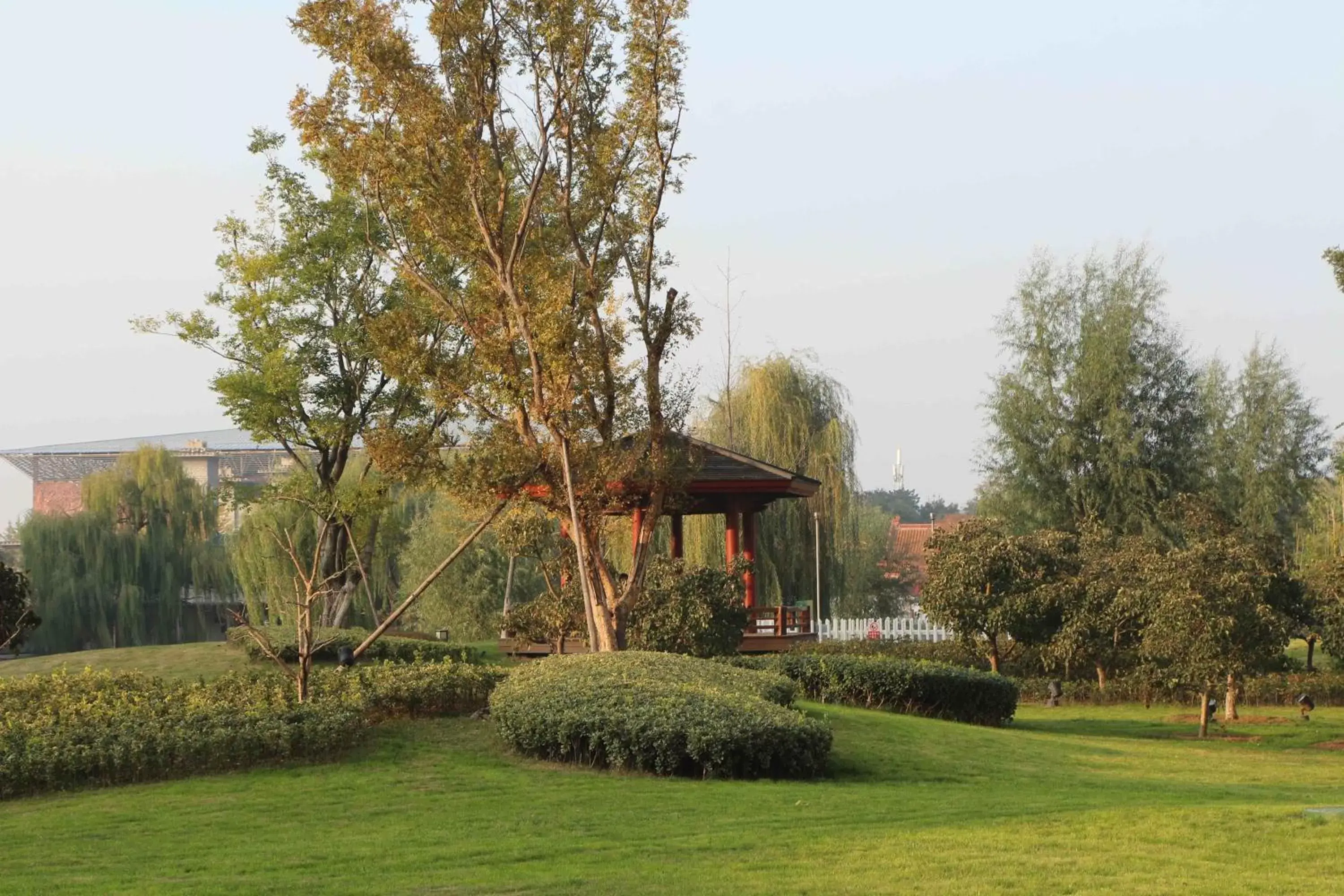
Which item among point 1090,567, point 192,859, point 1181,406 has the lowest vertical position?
point 192,859

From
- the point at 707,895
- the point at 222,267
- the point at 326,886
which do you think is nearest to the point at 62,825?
the point at 326,886

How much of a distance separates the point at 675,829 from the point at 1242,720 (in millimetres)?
12884

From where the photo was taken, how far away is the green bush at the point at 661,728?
10070 millimetres

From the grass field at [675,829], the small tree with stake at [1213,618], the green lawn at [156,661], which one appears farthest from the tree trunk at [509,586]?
the grass field at [675,829]

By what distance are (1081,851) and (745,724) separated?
332 centimetres

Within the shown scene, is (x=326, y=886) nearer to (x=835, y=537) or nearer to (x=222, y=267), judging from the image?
(x=222, y=267)

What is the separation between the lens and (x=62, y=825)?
8555 mm

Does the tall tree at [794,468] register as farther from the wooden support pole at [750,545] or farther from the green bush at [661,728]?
the green bush at [661,728]

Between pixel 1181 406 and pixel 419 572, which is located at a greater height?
pixel 1181 406

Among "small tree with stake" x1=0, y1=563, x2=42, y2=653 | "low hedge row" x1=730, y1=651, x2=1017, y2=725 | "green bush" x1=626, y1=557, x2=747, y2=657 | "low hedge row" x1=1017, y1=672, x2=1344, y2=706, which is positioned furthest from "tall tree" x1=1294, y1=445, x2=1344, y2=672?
"small tree with stake" x1=0, y1=563, x2=42, y2=653

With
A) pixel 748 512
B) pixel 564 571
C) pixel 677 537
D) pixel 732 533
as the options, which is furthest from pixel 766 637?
pixel 564 571

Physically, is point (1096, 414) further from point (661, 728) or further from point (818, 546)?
point (661, 728)

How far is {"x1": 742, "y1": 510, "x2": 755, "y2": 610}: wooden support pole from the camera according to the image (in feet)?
73.6

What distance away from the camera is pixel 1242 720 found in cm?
1839
